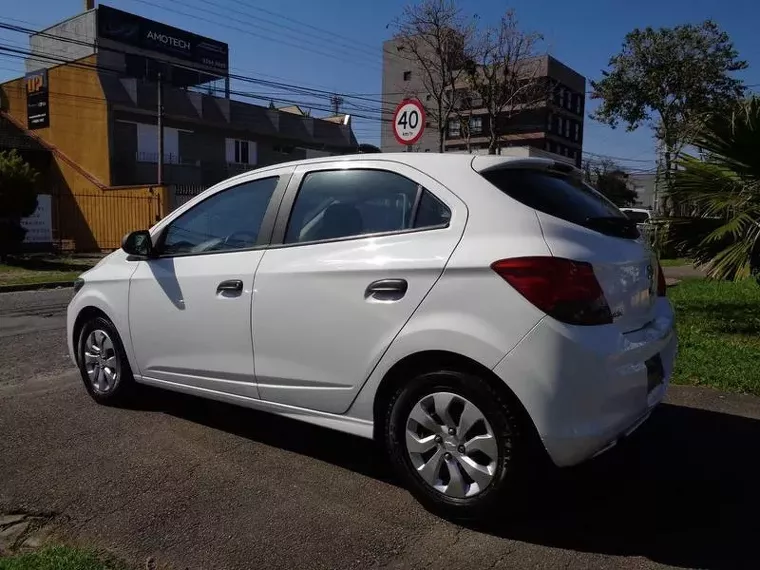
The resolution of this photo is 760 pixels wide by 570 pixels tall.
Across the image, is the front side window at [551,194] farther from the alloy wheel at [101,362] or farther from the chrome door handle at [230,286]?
the alloy wheel at [101,362]

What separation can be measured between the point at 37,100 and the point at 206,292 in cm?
3389

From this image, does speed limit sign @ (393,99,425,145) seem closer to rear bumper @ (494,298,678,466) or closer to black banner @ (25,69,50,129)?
rear bumper @ (494,298,678,466)

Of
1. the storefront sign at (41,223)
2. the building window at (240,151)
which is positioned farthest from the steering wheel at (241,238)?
the building window at (240,151)

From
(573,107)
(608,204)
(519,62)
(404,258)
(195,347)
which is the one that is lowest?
(195,347)

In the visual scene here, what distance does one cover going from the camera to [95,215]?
25.6 metres

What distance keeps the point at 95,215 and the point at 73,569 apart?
25.4 metres

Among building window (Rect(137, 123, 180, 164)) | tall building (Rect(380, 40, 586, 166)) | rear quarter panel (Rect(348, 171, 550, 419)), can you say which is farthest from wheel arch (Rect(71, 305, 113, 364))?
tall building (Rect(380, 40, 586, 166))

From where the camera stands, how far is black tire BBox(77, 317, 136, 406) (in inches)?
179

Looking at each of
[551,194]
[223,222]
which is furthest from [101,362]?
[551,194]

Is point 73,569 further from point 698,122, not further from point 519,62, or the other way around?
point 519,62

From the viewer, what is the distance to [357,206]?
349 centimetres

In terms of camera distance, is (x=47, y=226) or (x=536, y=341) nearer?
(x=536, y=341)

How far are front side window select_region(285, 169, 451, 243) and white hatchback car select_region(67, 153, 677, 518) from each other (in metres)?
0.01

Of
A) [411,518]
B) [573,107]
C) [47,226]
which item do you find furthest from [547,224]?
[573,107]
